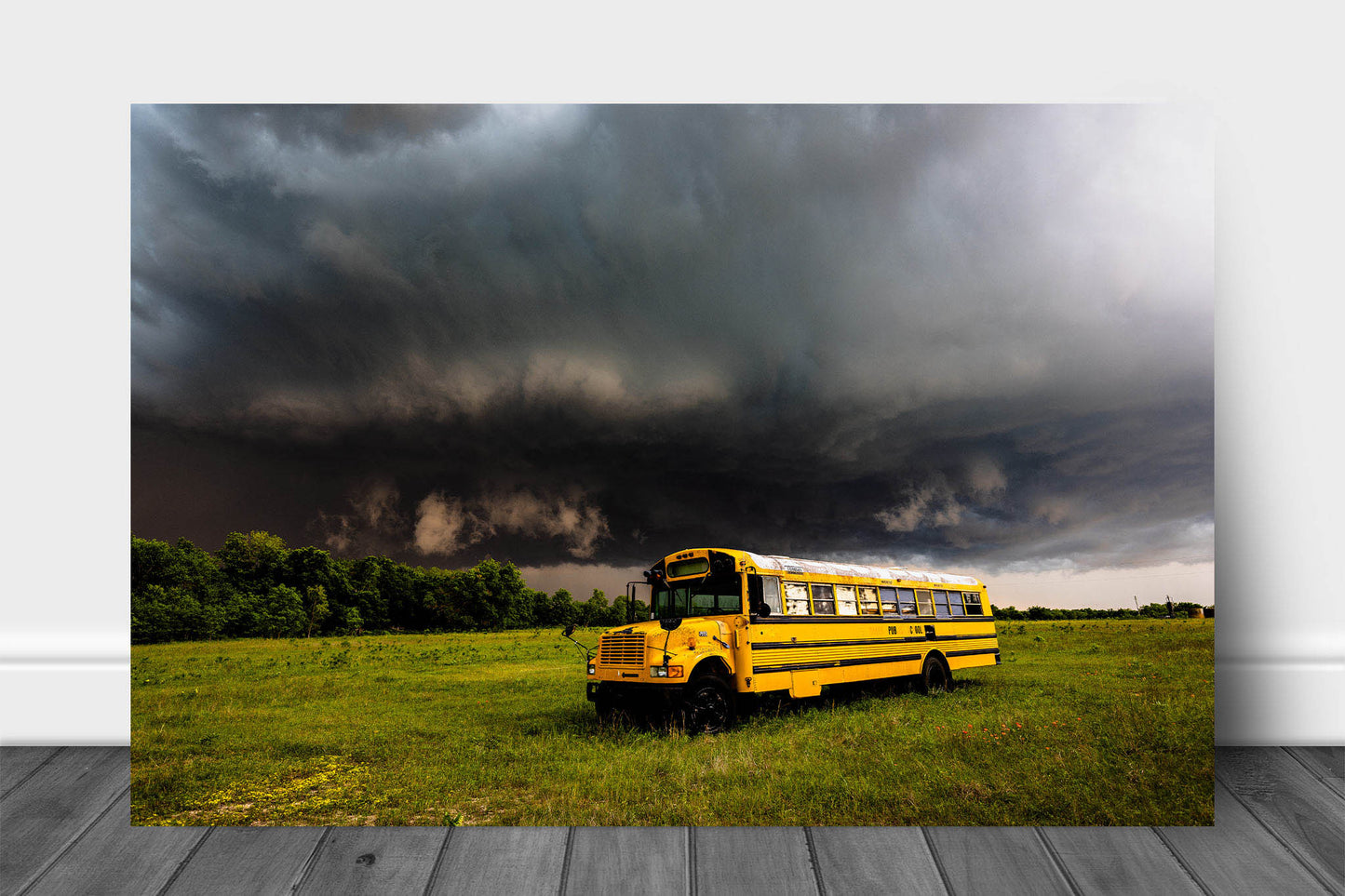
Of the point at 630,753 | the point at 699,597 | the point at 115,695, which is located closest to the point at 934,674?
the point at 699,597

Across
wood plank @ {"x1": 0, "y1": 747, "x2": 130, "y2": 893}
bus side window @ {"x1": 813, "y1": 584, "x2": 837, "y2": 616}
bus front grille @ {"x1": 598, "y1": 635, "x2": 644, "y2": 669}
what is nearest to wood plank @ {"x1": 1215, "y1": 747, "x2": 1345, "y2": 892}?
bus side window @ {"x1": 813, "y1": 584, "x2": 837, "y2": 616}

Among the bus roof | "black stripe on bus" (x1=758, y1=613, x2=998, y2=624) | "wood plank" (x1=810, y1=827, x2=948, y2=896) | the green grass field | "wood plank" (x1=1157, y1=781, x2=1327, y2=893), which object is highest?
the bus roof

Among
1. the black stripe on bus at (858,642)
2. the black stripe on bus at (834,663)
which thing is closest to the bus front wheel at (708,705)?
the black stripe on bus at (834,663)

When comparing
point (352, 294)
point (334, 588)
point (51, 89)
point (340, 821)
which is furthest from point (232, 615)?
point (51, 89)

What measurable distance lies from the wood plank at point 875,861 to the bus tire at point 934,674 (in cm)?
189

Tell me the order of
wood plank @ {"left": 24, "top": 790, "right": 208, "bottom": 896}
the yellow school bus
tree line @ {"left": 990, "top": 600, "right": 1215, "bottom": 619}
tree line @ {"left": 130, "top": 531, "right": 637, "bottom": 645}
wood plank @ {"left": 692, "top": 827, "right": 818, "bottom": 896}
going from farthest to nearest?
the yellow school bus
tree line @ {"left": 130, "top": 531, "right": 637, "bottom": 645}
tree line @ {"left": 990, "top": 600, "right": 1215, "bottom": 619}
wood plank @ {"left": 24, "top": 790, "right": 208, "bottom": 896}
wood plank @ {"left": 692, "top": 827, "right": 818, "bottom": 896}

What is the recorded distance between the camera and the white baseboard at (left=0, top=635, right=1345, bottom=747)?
583 cm

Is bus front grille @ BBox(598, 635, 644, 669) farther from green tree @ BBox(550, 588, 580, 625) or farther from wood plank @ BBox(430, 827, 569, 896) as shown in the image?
wood plank @ BBox(430, 827, 569, 896)

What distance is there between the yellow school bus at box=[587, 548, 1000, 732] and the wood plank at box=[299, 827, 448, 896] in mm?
1649

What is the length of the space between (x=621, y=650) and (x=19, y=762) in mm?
4289

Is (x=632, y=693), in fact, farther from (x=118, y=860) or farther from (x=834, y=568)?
(x=118, y=860)

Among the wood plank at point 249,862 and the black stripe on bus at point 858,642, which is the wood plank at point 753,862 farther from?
the wood plank at point 249,862

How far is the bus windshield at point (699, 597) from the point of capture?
597 cm

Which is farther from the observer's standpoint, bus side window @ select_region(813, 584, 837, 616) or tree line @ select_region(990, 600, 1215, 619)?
bus side window @ select_region(813, 584, 837, 616)
